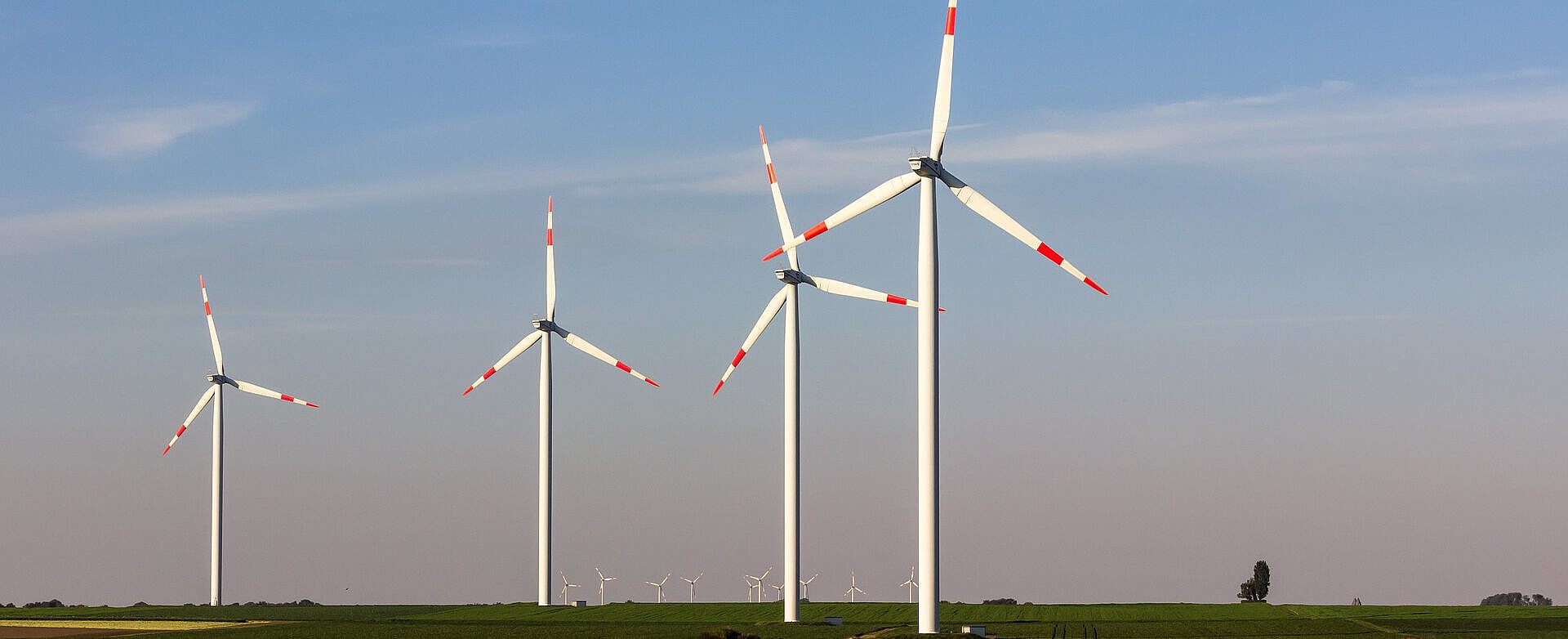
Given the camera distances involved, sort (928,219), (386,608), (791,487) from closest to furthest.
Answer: (928,219) < (791,487) < (386,608)

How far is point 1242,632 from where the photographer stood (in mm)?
99500

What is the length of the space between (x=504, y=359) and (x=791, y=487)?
3791 centimetres

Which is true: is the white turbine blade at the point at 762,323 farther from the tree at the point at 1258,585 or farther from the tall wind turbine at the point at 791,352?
the tree at the point at 1258,585

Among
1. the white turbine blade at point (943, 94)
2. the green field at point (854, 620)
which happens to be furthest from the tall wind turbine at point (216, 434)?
the white turbine blade at point (943, 94)

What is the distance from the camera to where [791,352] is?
109688mm

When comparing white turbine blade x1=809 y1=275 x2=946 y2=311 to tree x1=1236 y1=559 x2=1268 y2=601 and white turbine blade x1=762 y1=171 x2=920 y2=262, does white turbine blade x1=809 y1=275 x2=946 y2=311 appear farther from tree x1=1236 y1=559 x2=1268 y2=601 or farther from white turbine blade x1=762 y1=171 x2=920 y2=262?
tree x1=1236 y1=559 x2=1268 y2=601

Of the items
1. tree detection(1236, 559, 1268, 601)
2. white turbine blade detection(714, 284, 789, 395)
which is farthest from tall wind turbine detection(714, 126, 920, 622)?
tree detection(1236, 559, 1268, 601)

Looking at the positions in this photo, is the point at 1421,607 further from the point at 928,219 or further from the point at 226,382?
the point at 226,382

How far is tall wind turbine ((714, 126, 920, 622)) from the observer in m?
109

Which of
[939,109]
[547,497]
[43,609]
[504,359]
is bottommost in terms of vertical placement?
[43,609]

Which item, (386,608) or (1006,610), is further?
(386,608)

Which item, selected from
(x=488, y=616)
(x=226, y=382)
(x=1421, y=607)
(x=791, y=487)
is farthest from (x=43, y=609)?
(x=1421, y=607)

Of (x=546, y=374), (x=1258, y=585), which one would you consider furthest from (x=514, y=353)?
(x=1258, y=585)

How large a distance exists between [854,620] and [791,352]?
64.8ft
